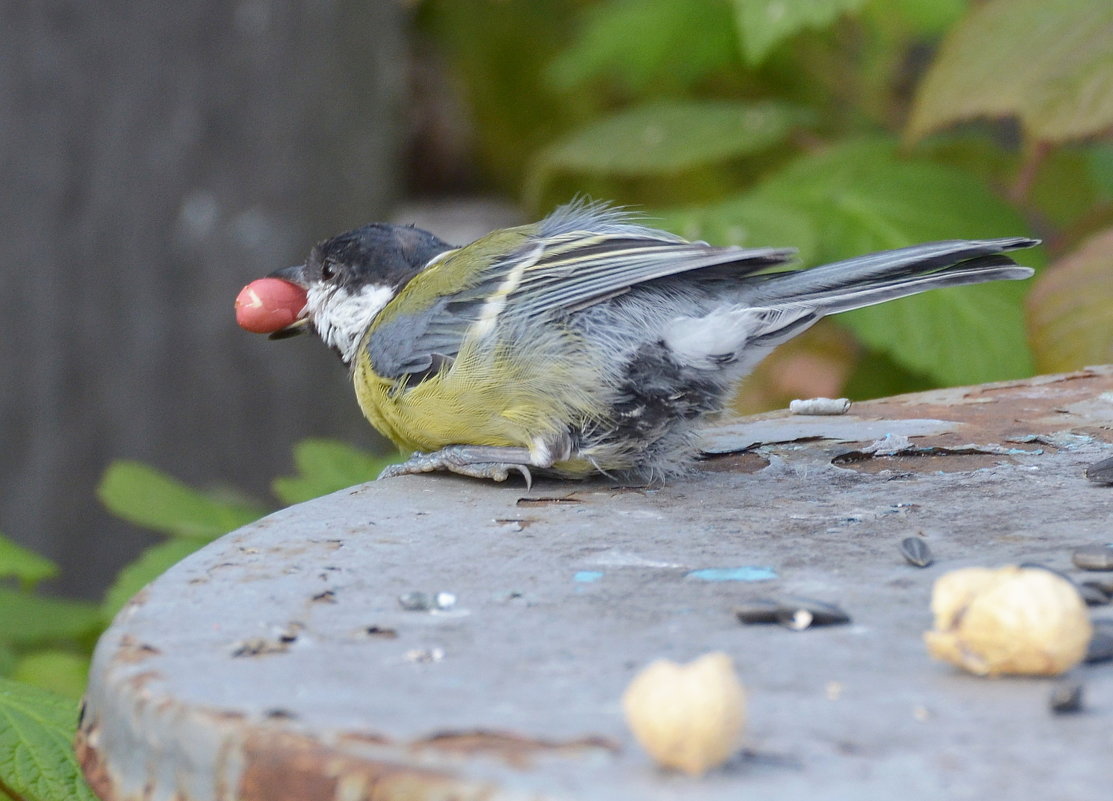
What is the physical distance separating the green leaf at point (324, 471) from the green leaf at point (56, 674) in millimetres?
459

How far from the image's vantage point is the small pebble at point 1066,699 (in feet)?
3.28

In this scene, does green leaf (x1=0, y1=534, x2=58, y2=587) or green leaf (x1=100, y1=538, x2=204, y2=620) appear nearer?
green leaf (x1=0, y1=534, x2=58, y2=587)

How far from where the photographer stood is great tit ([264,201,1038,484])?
1990mm

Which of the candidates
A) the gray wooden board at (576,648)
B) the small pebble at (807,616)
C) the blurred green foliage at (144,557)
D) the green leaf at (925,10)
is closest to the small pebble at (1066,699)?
the gray wooden board at (576,648)

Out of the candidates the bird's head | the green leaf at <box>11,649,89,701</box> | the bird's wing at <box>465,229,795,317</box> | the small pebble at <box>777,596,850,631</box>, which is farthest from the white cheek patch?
the small pebble at <box>777,596,850,631</box>

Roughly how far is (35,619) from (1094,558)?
1865 mm

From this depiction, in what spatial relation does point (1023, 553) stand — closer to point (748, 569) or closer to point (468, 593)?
point (748, 569)

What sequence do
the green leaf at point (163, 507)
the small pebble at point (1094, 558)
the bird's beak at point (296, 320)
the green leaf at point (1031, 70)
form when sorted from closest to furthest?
the small pebble at point (1094, 558) → the green leaf at point (163, 507) → the bird's beak at point (296, 320) → the green leaf at point (1031, 70)

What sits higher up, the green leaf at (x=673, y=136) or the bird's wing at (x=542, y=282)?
the green leaf at (x=673, y=136)

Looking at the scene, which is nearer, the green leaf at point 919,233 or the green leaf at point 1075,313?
the green leaf at point 1075,313

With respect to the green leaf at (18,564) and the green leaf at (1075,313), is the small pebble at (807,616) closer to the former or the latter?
the green leaf at (18,564)

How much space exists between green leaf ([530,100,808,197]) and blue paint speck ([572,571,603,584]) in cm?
222

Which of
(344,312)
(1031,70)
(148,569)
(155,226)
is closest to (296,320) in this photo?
(344,312)

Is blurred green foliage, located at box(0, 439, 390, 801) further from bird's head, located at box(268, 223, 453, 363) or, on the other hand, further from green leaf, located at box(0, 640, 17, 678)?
bird's head, located at box(268, 223, 453, 363)
